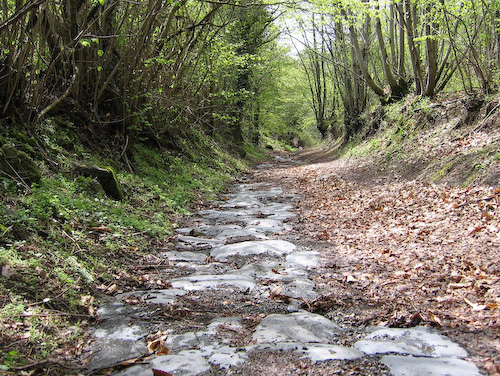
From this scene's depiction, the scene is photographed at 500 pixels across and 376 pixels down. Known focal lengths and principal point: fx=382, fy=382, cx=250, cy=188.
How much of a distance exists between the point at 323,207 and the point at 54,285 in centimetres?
596

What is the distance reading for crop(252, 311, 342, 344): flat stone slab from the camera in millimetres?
2871

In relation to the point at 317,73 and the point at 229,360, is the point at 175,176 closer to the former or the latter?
the point at 229,360

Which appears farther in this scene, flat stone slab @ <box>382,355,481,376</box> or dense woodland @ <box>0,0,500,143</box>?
dense woodland @ <box>0,0,500,143</box>

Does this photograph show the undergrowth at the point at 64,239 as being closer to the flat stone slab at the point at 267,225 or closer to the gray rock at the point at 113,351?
the gray rock at the point at 113,351

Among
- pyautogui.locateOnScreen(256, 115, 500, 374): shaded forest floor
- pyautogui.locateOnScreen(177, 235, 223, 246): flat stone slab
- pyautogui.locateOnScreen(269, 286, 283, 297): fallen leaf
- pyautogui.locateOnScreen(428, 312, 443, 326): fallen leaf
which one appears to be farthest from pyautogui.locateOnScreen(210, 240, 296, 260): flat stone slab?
pyautogui.locateOnScreen(428, 312, 443, 326): fallen leaf

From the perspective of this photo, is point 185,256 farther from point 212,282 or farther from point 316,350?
point 316,350

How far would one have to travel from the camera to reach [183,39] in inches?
401

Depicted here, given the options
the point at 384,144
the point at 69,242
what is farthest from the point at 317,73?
the point at 69,242

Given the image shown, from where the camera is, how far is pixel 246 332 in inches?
118

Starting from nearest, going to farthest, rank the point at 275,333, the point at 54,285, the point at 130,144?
the point at 275,333 < the point at 54,285 < the point at 130,144

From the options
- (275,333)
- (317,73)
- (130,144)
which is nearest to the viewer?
(275,333)

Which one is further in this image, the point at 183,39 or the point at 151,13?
the point at 183,39

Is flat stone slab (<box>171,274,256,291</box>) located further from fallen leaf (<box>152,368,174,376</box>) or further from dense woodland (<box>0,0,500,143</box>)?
dense woodland (<box>0,0,500,143</box>)

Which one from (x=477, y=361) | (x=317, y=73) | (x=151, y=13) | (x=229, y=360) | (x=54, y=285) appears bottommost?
(x=477, y=361)
